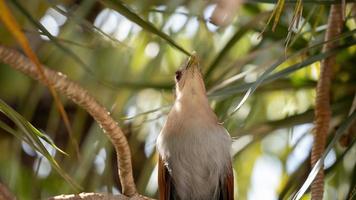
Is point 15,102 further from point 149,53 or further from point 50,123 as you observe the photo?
point 149,53

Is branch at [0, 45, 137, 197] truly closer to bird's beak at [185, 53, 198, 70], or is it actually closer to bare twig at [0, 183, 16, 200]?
bare twig at [0, 183, 16, 200]

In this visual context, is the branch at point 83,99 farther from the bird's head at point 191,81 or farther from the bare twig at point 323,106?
the bird's head at point 191,81

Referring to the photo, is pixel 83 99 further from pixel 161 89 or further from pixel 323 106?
pixel 161 89

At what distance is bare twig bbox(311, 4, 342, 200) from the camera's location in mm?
1788

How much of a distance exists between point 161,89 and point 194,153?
0.27 m

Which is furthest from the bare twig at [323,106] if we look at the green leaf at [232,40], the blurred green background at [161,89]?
the green leaf at [232,40]

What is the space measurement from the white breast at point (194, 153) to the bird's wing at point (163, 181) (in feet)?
0.05

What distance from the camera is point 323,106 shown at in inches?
77.3

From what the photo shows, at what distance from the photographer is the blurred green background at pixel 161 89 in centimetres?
229

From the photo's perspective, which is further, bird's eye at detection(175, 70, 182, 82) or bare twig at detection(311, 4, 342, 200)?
bird's eye at detection(175, 70, 182, 82)

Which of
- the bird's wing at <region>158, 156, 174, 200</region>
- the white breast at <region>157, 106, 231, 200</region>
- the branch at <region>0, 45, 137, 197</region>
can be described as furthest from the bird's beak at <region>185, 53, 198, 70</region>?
the branch at <region>0, 45, 137, 197</region>

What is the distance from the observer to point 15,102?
2.95m

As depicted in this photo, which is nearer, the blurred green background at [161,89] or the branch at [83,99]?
the branch at [83,99]

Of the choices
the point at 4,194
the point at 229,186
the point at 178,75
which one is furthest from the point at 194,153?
the point at 4,194
